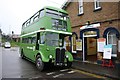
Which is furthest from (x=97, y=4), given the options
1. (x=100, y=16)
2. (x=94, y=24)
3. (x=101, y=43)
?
(x=101, y=43)

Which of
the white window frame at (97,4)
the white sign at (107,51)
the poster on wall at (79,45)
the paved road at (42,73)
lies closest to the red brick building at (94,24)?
the white window frame at (97,4)

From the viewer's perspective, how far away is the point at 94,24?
1609 centimetres

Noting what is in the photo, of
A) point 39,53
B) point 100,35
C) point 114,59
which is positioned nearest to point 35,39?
point 39,53

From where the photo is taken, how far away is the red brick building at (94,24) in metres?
14.0

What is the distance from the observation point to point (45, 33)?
1307 cm

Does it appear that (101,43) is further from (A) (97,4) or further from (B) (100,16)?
(A) (97,4)

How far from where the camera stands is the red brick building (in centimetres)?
1397

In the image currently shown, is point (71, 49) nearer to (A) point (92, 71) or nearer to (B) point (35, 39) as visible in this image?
(B) point (35, 39)

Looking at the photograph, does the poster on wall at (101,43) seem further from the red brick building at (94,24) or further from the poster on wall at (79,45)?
the poster on wall at (79,45)

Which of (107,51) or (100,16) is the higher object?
(100,16)

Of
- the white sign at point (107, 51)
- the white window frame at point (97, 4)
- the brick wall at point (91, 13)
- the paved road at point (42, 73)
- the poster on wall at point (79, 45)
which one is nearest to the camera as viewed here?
the paved road at point (42, 73)

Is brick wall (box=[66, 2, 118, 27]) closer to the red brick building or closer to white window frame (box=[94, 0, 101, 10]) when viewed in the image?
the red brick building

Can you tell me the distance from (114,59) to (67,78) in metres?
4.91

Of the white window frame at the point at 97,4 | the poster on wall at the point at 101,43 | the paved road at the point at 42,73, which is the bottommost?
the paved road at the point at 42,73
